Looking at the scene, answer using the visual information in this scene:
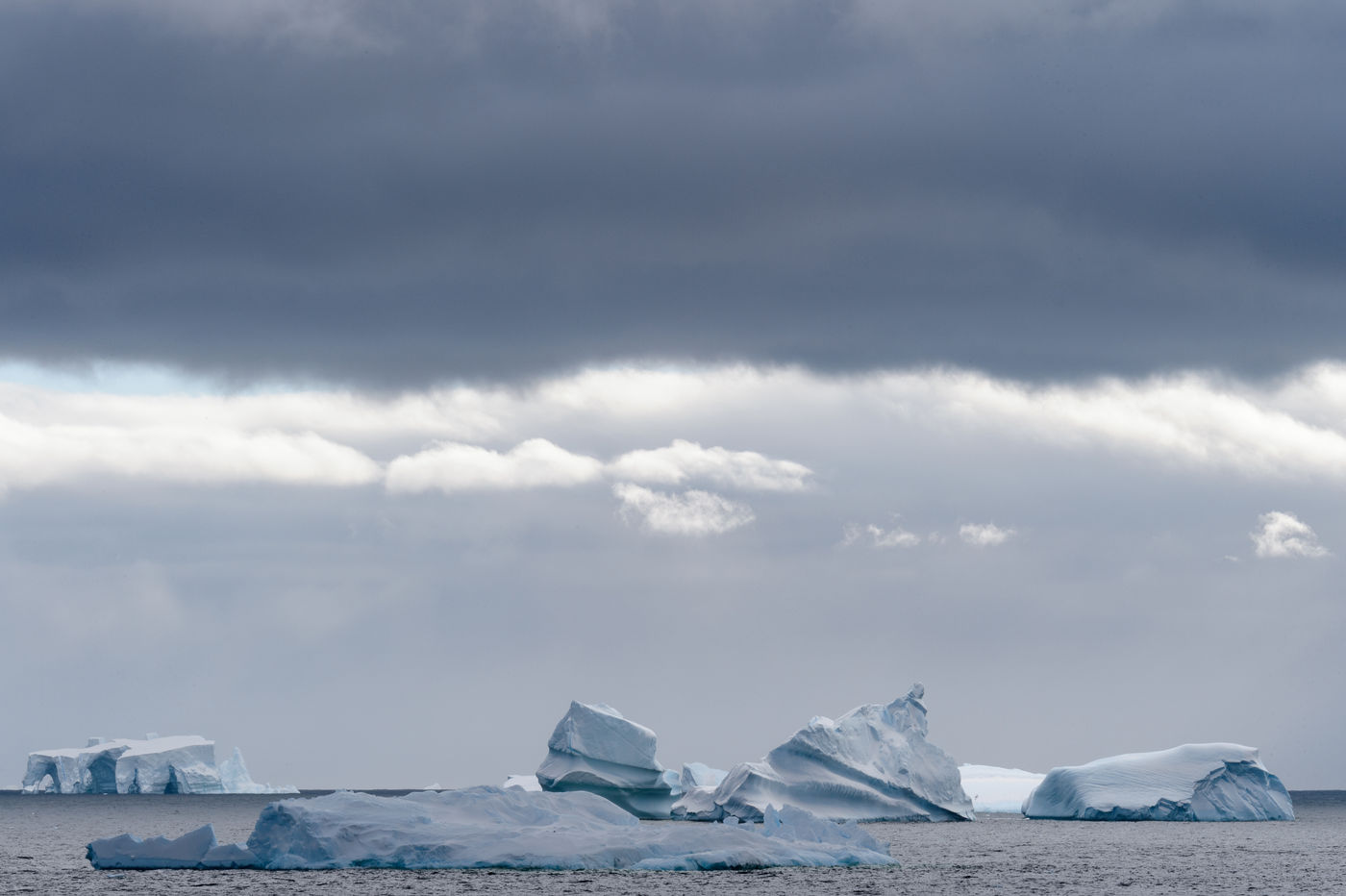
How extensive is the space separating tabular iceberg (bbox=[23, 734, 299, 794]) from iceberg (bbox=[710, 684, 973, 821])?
184 feet

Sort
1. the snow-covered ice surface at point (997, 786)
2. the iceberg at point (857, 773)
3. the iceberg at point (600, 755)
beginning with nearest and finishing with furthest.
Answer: the iceberg at point (857, 773), the iceberg at point (600, 755), the snow-covered ice surface at point (997, 786)

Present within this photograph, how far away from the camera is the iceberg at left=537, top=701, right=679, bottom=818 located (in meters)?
55.5

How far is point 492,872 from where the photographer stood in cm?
3120

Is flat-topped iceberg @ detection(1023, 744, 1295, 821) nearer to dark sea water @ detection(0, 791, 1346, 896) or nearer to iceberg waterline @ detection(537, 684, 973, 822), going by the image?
iceberg waterline @ detection(537, 684, 973, 822)

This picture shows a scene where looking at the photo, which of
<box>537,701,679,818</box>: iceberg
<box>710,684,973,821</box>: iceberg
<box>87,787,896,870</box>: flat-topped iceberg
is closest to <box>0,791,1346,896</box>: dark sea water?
<box>87,787,896,870</box>: flat-topped iceberg

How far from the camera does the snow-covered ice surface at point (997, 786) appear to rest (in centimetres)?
9256

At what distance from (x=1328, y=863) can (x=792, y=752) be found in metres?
20.8

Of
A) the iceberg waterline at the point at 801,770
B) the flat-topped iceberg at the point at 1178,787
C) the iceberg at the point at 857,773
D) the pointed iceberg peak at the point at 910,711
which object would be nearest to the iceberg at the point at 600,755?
the iceberg waterline at the point at 801,770

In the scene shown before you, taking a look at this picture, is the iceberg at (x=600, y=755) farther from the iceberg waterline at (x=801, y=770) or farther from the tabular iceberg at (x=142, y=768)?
the tabular iceberg at (x=142, y=768)

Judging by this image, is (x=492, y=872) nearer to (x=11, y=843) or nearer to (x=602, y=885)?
(x=602, y=885)

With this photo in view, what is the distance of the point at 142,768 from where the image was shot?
103062 mm

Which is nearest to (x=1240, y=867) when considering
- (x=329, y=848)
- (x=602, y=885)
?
(x=602, y=885)

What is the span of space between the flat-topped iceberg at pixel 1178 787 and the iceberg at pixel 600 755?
17265 millimetres

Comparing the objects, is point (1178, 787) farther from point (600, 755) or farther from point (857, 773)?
point (600, 755)
